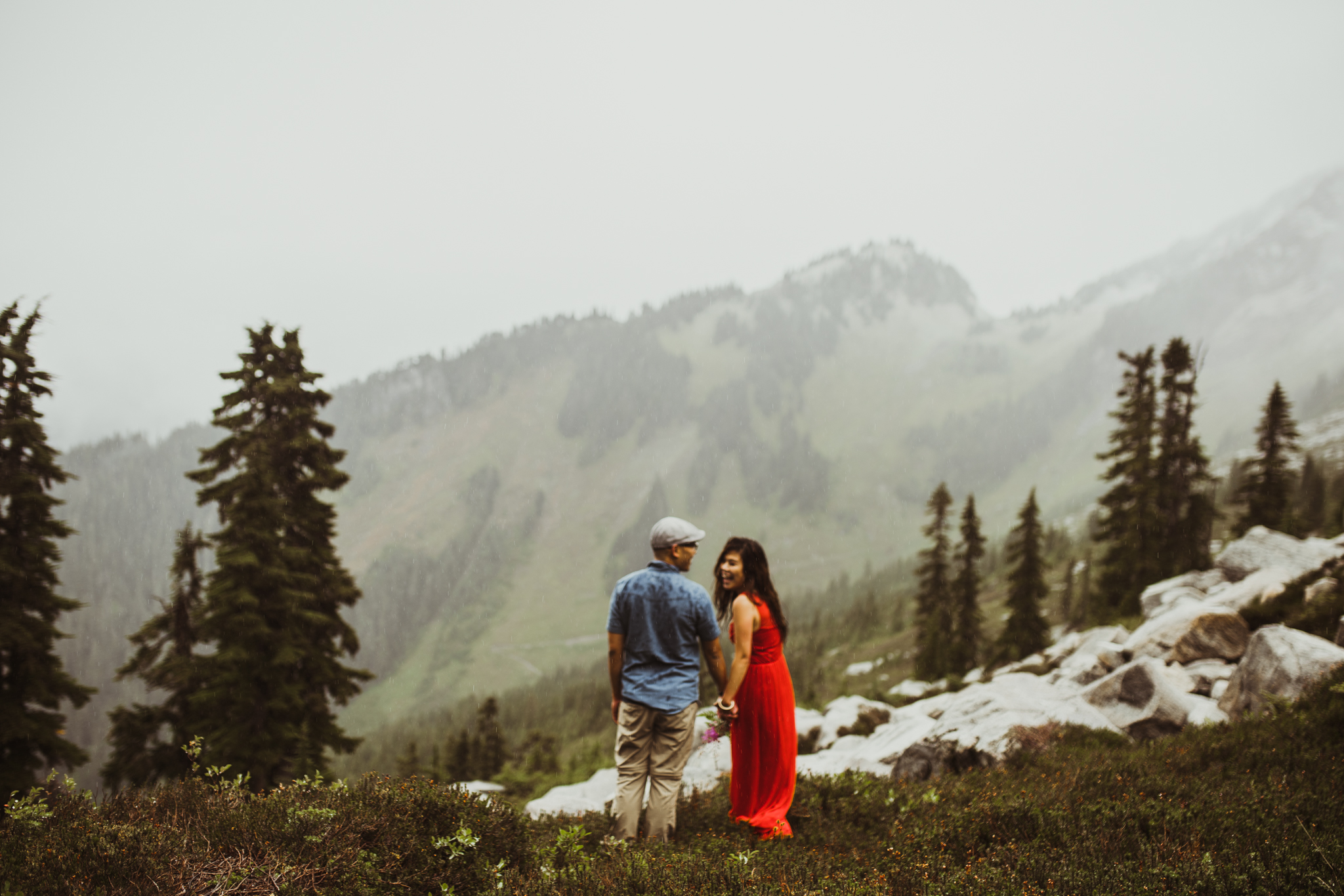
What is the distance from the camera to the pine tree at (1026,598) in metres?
30.4

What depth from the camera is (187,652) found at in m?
18.5

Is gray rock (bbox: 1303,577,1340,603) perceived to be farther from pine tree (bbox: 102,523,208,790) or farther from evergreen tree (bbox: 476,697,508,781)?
evergreen tree (bbox: 476,697,508,781)

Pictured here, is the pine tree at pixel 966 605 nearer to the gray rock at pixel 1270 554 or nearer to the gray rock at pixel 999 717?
the gray rock at pixel 1270 554

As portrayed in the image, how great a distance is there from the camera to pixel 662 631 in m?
6.01

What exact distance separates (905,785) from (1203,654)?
29.6ft

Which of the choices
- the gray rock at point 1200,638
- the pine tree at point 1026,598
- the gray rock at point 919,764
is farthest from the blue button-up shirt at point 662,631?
the pine tree at point 1026,598

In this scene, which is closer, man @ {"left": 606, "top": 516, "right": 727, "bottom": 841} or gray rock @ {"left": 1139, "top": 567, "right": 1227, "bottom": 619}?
man @ {"left": 606, "top": 516, "right": 727, "bottom": 841}

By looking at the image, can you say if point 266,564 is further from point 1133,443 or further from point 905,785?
point 1133,443

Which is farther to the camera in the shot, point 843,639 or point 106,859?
point 843,639

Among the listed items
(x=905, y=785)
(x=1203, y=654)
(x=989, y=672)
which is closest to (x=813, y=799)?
(x=905, y=785)

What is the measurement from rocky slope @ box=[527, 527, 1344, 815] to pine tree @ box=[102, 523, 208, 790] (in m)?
11.1

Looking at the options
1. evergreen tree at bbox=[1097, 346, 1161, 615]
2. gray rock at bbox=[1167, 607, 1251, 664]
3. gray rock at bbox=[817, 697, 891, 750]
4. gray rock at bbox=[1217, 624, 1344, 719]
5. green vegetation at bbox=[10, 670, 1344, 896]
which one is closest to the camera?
green vegetation at bbox=[10, 670, 1344, 896]

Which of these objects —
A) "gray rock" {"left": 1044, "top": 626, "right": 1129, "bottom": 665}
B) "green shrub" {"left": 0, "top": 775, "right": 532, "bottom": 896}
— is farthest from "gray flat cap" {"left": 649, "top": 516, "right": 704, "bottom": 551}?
"gray rock" {"left": 1044, "top": 626, "right": 1129, "bottom": 665}

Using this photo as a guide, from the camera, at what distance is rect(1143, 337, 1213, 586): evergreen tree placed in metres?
27.3
